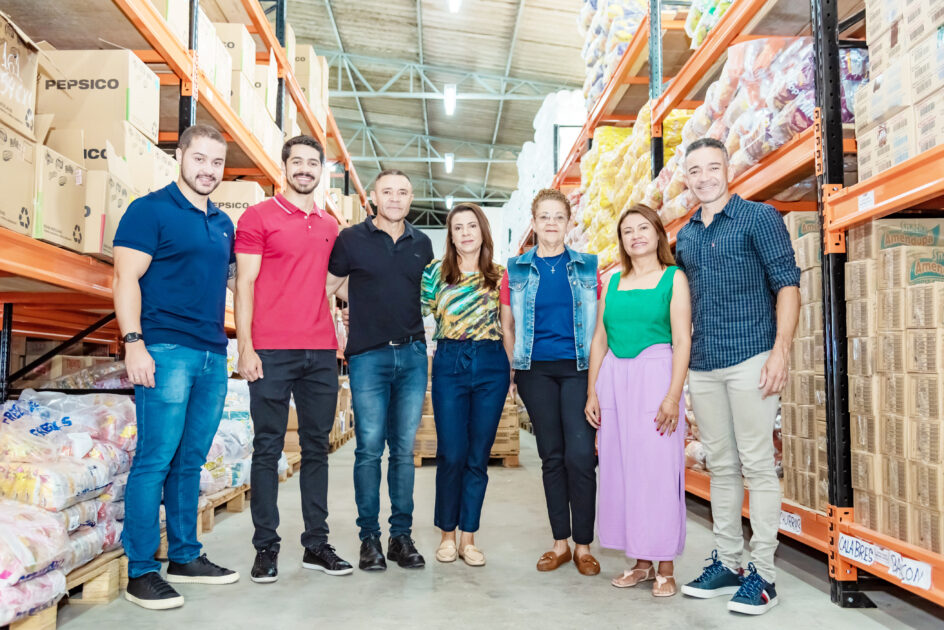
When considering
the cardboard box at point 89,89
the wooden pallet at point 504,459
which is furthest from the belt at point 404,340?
the wooden pallet at point 504,459

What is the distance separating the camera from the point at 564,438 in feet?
10.7

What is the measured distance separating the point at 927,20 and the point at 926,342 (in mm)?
1082

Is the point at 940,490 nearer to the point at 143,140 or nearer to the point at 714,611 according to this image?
the point at 714,611

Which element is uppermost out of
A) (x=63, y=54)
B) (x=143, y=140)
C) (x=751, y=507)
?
(x=63, y=54)

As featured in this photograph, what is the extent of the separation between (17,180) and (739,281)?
2622mm

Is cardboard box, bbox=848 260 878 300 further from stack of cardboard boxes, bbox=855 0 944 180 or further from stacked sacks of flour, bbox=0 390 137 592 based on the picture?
stacked sacks of flour, bbox=0 390 137 592

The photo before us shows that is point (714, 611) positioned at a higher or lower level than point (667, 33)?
lower

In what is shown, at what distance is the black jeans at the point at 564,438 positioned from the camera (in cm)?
320

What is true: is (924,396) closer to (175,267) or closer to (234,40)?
(175,267)

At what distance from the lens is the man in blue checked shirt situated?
2721 mm

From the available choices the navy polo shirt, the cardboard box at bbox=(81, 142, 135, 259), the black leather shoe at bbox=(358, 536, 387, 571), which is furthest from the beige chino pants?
the cardboard box at bbox=(81, 142, 135, 259)

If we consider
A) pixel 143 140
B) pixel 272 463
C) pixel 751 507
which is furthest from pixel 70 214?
pixel 751 507

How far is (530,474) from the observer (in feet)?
21.7

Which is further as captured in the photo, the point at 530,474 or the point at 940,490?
the point at 530,474
